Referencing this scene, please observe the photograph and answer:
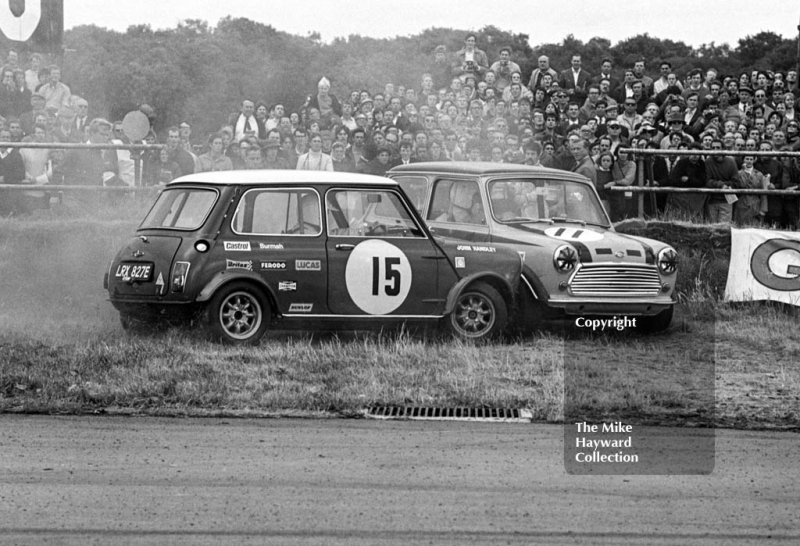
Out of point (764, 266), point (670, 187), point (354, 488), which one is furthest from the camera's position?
point (670, 187)

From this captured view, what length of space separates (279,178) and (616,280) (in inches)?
135

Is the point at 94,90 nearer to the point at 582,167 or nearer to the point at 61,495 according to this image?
the point at 582,167

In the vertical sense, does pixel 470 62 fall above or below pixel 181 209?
above

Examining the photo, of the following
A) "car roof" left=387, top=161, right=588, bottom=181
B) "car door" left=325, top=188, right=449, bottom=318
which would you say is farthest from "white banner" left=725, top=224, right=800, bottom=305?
"car door" left=325, top=188, right=449, bottom=318

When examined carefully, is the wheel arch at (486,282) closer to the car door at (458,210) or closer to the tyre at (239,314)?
the car door at (458,210)

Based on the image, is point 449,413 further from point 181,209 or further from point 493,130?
point 493,130

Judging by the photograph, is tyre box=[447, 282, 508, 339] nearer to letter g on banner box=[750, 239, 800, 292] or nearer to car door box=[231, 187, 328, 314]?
car door box=[231, 187, 328, 314]

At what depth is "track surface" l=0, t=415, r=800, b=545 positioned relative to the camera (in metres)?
5.29

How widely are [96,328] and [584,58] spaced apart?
12.3m

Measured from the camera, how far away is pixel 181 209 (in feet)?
35.8

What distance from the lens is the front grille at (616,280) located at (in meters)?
11.5

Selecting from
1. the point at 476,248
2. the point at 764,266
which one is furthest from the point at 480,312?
the point at 764,266

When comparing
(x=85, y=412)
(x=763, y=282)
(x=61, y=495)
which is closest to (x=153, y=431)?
(x=85, y=412)

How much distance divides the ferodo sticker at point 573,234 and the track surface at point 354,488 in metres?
4.36
